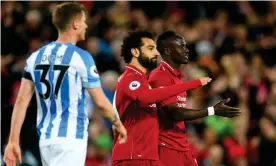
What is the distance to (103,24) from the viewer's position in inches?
631

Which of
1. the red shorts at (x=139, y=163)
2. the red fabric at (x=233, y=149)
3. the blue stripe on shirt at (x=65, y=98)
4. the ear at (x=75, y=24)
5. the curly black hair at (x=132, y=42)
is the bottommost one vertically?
the red fabric at (x=233, y=149)

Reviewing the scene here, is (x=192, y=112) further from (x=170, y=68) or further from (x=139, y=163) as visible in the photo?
(x=139, y=163)

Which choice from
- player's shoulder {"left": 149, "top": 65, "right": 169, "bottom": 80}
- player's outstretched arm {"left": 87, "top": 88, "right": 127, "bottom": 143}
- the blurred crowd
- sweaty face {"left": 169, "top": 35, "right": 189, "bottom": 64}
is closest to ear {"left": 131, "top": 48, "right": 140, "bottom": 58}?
player's shoulder {"left": 149, "top": 65, "right": 169, "bottom": 80}

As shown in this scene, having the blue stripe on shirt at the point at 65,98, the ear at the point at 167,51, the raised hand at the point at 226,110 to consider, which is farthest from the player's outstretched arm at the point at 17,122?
the raised hand at the point at 226,110

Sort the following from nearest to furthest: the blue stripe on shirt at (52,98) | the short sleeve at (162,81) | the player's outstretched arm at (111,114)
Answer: the player's outstretched arm at (111,114) → the blue stripe on shirt at (52,98) → the short sleeve at (162,81)

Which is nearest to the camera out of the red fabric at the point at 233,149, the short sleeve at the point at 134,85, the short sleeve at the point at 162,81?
the short sleeve at the point at 134,85

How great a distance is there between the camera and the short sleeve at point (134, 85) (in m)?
8.45

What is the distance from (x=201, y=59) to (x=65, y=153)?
8116 mm

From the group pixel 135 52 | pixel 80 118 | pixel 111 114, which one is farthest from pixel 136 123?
pixel 111 114

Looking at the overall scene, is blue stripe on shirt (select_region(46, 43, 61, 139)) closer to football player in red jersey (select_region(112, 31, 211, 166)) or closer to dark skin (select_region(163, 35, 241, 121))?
football player in red jersey (select_region(112, 31, 211, 166))

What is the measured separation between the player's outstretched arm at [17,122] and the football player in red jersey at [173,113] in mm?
1498

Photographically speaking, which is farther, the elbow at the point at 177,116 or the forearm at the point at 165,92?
the elbow at the point at 177,116

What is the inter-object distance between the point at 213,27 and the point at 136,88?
854 cm

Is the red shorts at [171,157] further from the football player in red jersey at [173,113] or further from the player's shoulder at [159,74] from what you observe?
the player's shoulder at [159,74]
